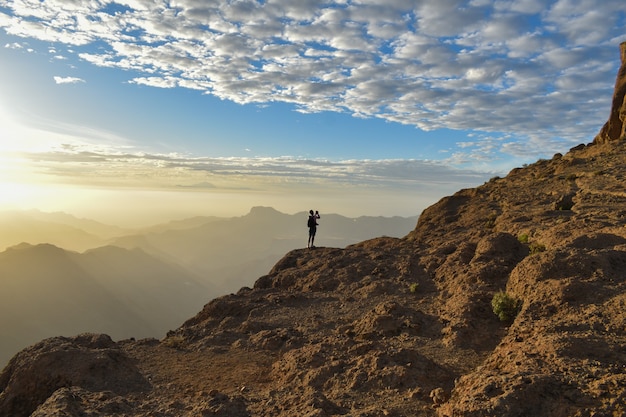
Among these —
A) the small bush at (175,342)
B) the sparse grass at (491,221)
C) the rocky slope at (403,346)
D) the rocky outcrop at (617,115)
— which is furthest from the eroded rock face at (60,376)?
the rocky outcrop at (617,115)

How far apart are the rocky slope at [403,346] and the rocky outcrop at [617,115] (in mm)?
24630

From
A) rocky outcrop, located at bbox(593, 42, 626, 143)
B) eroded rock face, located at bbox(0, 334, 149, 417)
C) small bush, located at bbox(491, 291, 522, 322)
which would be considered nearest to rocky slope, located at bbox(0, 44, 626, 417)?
eroded rock face, located at bbox(0, 334, 149, 417)

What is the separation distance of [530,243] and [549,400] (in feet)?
41.4

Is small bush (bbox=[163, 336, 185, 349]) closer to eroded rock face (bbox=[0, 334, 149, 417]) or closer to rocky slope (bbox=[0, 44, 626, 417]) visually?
rocky slope (bbox=[0, 44, 626, 417])

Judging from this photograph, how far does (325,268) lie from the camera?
23.5m

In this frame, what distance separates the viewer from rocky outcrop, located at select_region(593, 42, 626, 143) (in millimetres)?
41031

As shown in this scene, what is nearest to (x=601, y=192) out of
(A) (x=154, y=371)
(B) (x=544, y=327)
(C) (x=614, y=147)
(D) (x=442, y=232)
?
A: (D) (x=442, y=232)

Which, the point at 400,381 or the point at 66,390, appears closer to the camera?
the point at 400,381

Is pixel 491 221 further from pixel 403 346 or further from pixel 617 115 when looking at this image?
pixel 617 115

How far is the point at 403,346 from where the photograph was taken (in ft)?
41.4

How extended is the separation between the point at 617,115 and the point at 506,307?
138ft

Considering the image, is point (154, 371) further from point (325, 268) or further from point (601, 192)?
point (601, 192)

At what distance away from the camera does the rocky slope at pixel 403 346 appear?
814 cm

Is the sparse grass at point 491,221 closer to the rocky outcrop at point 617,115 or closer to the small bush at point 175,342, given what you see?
the small bush at point 175,342
